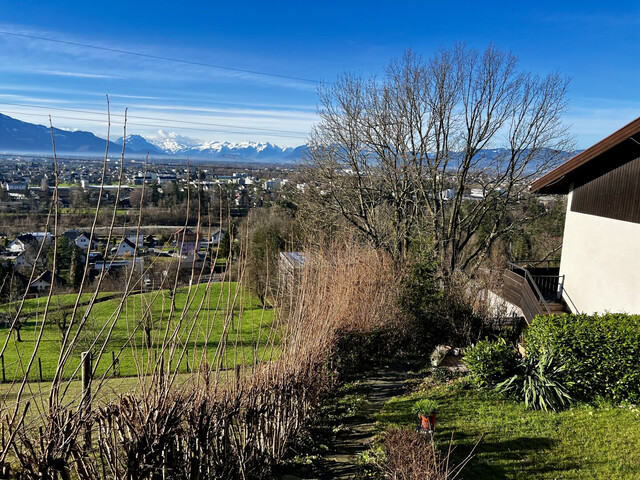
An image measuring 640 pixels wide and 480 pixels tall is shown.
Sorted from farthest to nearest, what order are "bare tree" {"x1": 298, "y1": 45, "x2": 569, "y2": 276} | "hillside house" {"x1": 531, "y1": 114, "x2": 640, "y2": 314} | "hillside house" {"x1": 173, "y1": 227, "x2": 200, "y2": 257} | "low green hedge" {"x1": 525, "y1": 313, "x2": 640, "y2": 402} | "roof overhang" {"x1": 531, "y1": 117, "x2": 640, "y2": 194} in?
"bare tree" {"x1": 298, "y1": 45, "x2": 569, "y2": 276}
"hillside house" {"x1": 531, "y1": 114, "x2": 640, "y2": 314}
"roof overhang" {"x1": 531, "y1": 117, "x2": 640, "y2": 194}
"low green hedge" {"x1": 525, "y1": 313, "x2": 640, "y2": 402}
"hillside house" {"x1": 173, "y1": 227, "x2": 200, "y2": 257}

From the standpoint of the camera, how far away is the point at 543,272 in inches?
571

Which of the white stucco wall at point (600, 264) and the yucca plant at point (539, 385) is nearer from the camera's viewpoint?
the yucca plant at point (539, 385)

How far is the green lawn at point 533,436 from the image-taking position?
574 centimetres

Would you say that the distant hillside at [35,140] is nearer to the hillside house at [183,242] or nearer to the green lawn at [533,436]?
the hillside house at [183,242]

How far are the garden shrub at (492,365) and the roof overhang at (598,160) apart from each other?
535 centimetres

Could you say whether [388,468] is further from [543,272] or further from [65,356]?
[543,272]

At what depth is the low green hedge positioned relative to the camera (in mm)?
7645

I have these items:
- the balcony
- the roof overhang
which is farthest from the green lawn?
the roof overhang

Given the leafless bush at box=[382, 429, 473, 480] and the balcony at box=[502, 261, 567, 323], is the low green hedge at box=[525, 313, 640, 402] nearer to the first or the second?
the balcony at box=[502, 261, 567, 323]

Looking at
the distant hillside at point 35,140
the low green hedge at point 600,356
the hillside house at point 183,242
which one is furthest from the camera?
the distant hillside at point 35,140

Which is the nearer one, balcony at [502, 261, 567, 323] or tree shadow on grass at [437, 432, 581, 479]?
tree shadow on grass at [437, 432, 581, 479]

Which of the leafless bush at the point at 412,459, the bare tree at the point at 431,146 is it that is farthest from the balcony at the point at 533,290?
the leafless bush at the point at 412,459

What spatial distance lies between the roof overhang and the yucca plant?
5136 mm

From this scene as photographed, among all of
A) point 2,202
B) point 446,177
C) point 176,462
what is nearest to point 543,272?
point 446,177
